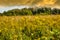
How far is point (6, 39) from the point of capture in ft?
32.2

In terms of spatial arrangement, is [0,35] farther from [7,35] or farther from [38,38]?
[38,38]

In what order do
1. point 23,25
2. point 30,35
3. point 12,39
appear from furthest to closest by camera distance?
point 23,25
point 30,35
point 12,39

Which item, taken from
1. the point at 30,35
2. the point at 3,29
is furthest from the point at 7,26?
the point at 30,35

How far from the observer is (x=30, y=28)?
424 inches

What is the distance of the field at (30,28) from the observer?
10.0 m

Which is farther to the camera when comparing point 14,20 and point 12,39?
point 14,20

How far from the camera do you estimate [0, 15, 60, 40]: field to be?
1003 centimetres

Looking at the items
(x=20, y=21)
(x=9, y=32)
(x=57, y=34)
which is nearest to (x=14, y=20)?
(x=20, y=21)

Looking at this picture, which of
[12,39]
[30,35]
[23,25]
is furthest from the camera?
[23,25]

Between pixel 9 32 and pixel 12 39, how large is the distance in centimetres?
51

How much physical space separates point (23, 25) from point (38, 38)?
1188 mm

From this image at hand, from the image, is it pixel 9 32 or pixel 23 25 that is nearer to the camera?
pixel 9 32

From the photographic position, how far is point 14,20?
1100cm

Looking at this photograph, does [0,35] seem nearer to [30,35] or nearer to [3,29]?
[3,29]
